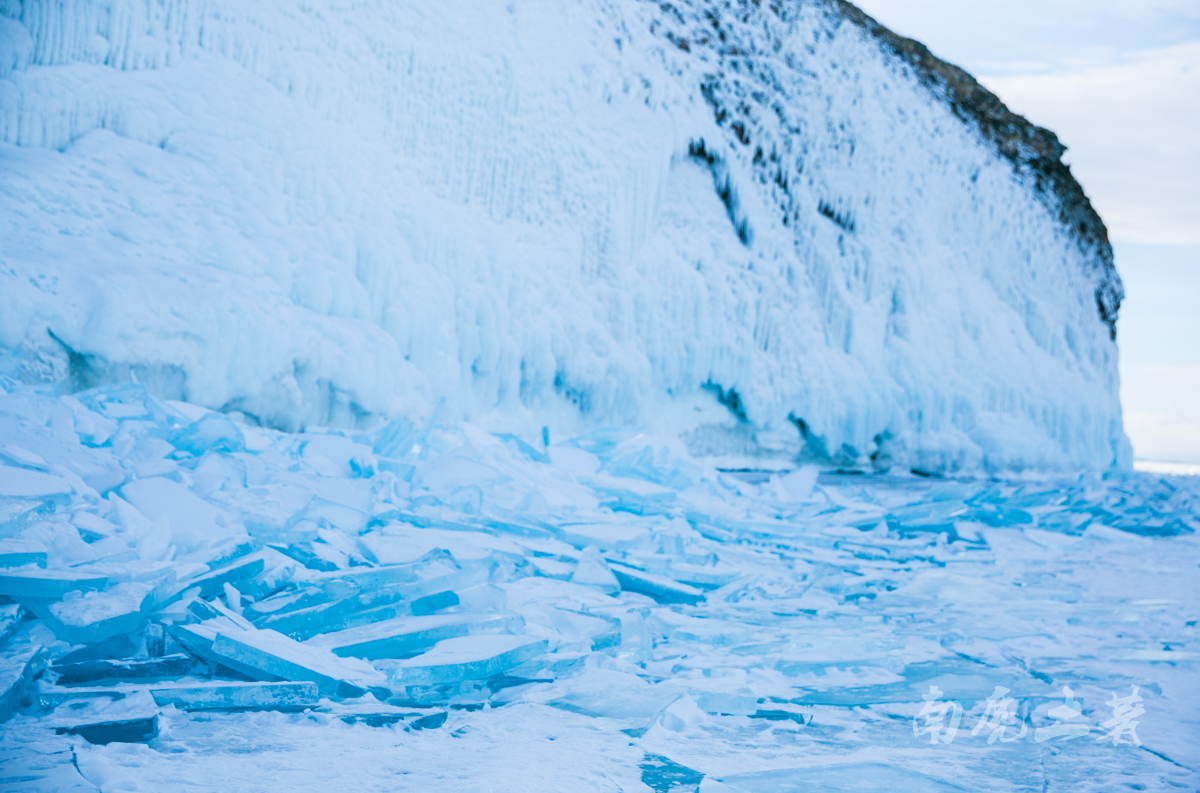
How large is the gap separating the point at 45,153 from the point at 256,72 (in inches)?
66.8

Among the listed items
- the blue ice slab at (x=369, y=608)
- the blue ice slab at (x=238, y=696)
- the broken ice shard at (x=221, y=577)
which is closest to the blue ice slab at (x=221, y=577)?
the broken ice shard at (x=221, y=577)

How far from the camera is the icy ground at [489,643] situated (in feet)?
4.45

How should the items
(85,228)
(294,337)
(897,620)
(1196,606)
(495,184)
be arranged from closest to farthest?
(897,620) → (1196,606) → (85,228) → (294,337) → (495,184)

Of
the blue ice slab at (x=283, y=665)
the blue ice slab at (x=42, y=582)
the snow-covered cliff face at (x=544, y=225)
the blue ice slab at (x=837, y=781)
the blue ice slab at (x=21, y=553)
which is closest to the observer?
the blue ice slab at (x=837, y=781)

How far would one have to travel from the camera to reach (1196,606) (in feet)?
9.59

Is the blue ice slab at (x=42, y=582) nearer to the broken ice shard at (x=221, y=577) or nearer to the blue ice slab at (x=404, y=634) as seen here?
the broken ice shard at (x=221, y=577)

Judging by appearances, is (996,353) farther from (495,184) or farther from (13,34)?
(13,34)

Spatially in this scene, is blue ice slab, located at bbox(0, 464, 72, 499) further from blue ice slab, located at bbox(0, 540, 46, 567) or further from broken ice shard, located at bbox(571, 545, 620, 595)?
broken ice shard, located at bbox(571, 545, 620, 595)

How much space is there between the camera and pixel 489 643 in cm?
184

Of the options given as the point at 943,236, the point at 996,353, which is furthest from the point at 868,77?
the point at 996,353

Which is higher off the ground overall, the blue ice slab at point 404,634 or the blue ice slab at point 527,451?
the blue ice slab at point 527,451

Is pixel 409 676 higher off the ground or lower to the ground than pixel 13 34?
lower

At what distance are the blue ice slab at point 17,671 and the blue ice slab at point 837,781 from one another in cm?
118

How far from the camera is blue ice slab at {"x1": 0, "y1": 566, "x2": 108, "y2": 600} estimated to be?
69.2 inches
